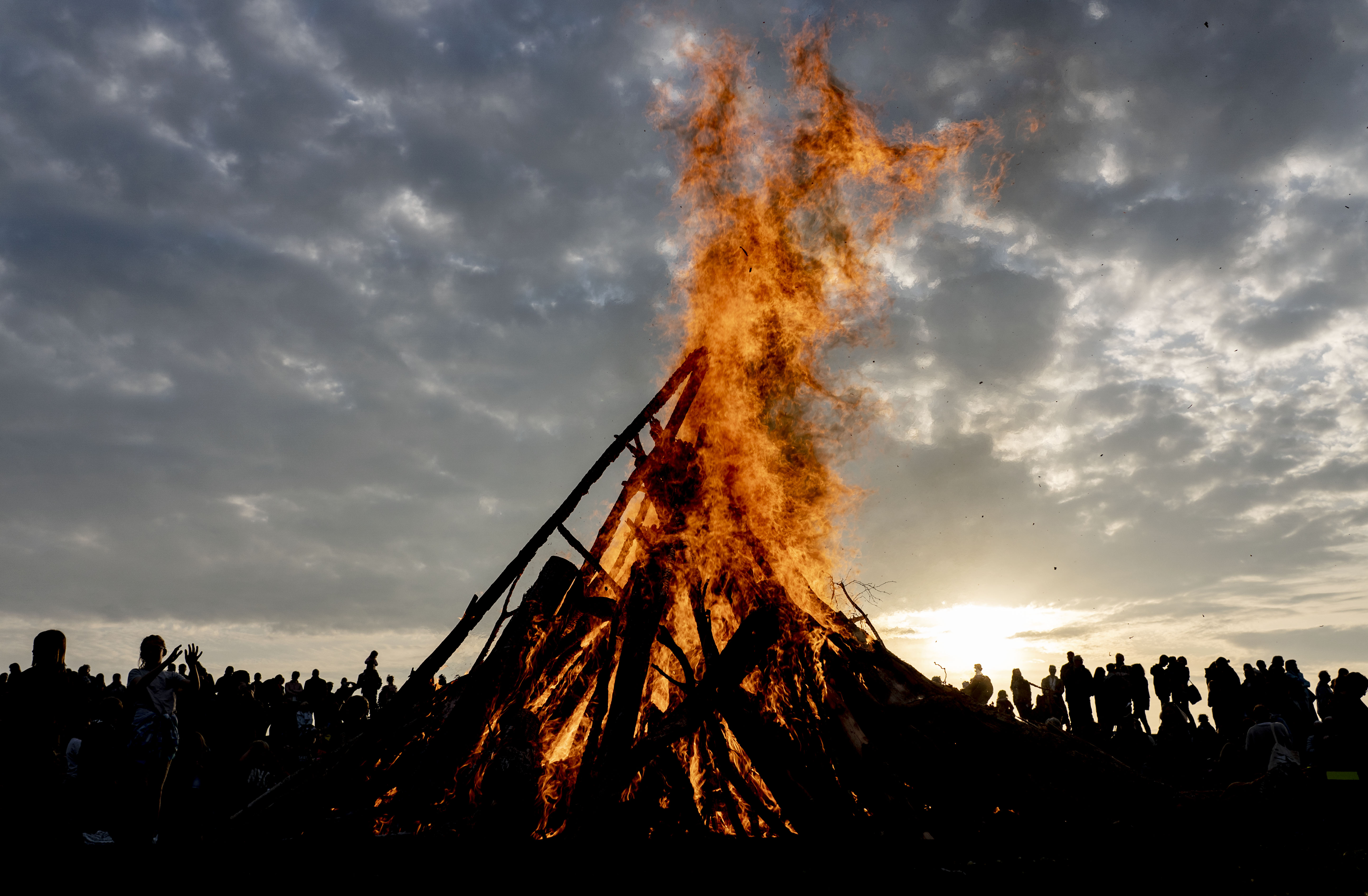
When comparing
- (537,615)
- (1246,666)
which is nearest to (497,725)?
(537,615)

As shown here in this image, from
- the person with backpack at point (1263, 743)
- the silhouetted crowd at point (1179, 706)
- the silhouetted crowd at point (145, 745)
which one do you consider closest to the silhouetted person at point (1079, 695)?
the silhouetted crowd at point (1179, 706)

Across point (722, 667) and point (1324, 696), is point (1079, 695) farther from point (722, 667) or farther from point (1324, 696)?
point (722, 667)

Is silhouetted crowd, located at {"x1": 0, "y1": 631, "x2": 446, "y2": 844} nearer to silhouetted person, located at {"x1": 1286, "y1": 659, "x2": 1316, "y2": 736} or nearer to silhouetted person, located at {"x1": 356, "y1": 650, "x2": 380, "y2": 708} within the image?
silhouetted person, located at {"x1": 356, "y1": 650, "x2": 380, "y2": 708}

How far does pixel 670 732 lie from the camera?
7.79m

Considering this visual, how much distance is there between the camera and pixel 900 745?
369 inches

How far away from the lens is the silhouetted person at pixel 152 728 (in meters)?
8.02

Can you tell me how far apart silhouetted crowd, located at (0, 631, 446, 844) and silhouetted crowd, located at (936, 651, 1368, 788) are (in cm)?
1328

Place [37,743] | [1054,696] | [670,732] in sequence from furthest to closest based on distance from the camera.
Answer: [1054,696] < [670,732] < [37,743]

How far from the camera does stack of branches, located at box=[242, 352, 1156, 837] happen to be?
7.71 metres

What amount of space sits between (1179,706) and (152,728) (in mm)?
20610

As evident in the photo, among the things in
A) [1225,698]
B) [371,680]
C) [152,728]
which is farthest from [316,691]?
[1225,698]

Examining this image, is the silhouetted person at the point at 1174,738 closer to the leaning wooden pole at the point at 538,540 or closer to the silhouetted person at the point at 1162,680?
the silhouetted person at the point at 1162,680

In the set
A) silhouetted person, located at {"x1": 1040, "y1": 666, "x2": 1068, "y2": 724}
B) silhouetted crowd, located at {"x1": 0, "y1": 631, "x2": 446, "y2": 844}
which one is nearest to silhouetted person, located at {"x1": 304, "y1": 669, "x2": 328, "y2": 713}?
silhouetted crowd, located at {"x1": 0, "y1": 631, "x2": 446, "y2": 844}

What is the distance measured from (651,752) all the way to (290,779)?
4239 mm
